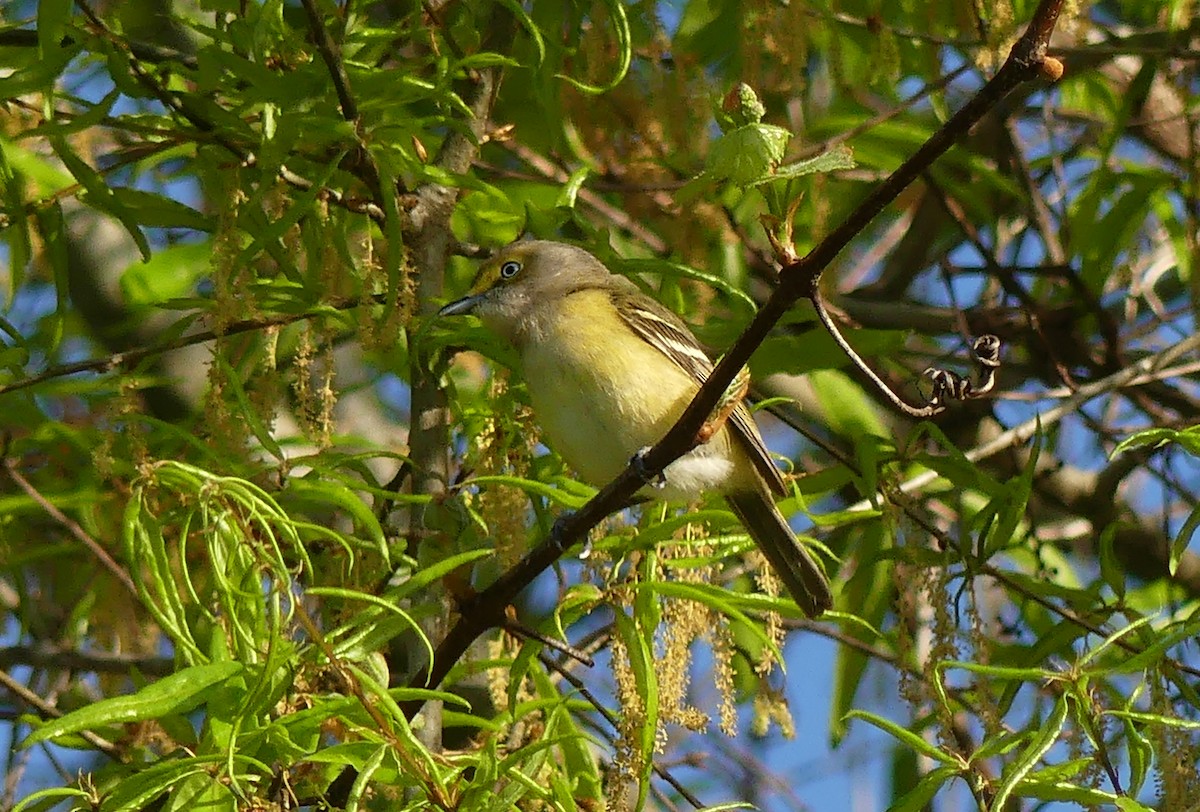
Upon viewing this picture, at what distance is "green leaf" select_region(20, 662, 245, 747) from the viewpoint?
2.21 meters

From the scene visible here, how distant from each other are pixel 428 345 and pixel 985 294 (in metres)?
3.36

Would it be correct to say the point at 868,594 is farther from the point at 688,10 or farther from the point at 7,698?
the point at 7,698

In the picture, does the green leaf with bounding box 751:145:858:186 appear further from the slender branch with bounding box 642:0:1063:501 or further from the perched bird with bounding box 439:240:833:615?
the perched bird with bounding box 439:240:833:615

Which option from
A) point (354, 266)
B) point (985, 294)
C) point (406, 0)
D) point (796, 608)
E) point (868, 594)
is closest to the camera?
point (796, 608)

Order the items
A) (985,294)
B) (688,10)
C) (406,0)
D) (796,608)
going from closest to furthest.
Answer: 1. (796,608)
2. (406,0)
3. (688,10)
4. (985,294)

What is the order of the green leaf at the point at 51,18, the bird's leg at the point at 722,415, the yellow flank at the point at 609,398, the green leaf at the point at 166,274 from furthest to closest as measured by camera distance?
the green leaf at the point at 166,274 < the yellow flank at the point at 609,398 < the green leaf at the point at 51,18 < the bird's leg at the point at 722,415

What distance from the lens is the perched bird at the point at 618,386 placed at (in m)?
3.52

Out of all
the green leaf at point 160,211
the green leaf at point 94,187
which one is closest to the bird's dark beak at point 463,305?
the green leaf at point 160,211

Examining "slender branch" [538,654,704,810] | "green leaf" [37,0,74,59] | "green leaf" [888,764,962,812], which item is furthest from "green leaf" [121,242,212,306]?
"green leaf" [888,764,962,812]

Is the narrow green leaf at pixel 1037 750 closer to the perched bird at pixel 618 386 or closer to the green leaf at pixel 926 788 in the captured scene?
the green leaf at pixel 926 788

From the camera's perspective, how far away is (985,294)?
6.09 m

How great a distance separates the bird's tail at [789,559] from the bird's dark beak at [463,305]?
797mm

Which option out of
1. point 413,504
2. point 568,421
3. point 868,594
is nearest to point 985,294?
point 868,594

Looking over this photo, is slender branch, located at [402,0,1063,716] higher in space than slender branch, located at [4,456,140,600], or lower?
higher
